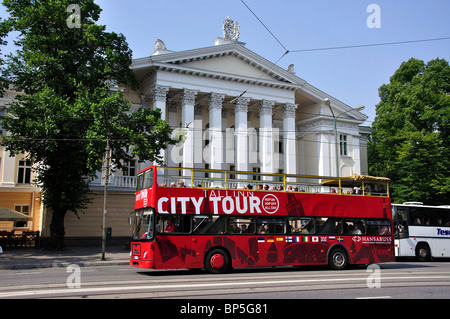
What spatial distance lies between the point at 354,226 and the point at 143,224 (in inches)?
329

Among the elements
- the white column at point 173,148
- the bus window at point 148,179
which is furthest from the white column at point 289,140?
the bus window at point 148,179

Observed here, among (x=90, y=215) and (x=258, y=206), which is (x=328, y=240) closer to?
(x=258, y=206)

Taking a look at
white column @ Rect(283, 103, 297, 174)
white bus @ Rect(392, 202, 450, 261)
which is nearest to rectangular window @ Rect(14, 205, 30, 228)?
white column @ Rect(283, 103, 297, 174)

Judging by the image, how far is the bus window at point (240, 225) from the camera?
14.8 meters

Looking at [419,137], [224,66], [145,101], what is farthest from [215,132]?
[419,137]

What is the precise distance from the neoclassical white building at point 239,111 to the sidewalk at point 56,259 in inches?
462

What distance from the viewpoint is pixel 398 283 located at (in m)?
11.6

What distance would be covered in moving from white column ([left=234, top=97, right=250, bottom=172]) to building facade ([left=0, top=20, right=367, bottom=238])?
8 centimetres

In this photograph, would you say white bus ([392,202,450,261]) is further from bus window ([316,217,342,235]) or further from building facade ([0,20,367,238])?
bus window ([316,217,342,235])

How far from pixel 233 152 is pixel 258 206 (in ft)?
75.2

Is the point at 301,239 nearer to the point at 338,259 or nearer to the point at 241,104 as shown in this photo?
the point at 338,259

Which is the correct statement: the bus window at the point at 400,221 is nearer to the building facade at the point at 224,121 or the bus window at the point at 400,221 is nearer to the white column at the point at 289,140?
the building facade at the point at 224,121

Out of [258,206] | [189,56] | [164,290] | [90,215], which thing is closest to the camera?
[164,290]
